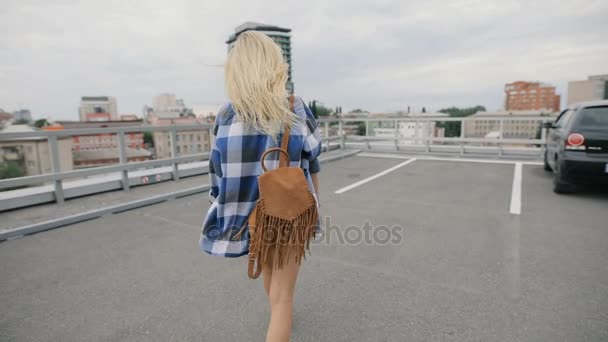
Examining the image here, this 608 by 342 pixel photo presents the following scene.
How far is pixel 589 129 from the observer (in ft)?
17.8

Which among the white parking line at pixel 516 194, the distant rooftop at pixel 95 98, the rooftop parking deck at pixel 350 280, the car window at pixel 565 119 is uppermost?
the distant rooftop at pixel 95 98

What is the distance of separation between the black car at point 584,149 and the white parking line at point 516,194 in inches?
24.9

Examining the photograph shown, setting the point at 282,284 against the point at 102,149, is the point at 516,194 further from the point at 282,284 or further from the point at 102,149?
the point at 102,149

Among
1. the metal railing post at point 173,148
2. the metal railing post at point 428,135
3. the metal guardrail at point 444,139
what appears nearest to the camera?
the metal railing post at point 173,148

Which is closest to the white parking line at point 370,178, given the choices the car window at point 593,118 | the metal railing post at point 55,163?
the car window at point 593,118

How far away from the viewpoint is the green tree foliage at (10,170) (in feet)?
15.5

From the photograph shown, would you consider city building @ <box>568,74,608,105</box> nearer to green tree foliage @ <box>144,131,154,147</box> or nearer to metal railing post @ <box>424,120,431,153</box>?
metal railing post @ <box>424,120,431,153</box>

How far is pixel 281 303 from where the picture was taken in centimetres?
153

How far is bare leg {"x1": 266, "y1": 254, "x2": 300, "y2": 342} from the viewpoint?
1506 millimetres

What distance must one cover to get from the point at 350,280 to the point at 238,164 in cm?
188

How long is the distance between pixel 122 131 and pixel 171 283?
3.99 metres

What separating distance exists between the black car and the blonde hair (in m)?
5.82

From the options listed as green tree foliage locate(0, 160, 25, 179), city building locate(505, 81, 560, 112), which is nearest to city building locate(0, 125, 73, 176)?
green tree foliage locate(0, 160, 25, 179)

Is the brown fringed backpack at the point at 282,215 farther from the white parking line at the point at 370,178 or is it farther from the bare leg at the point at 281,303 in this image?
the white parking line at the point at 370,178
